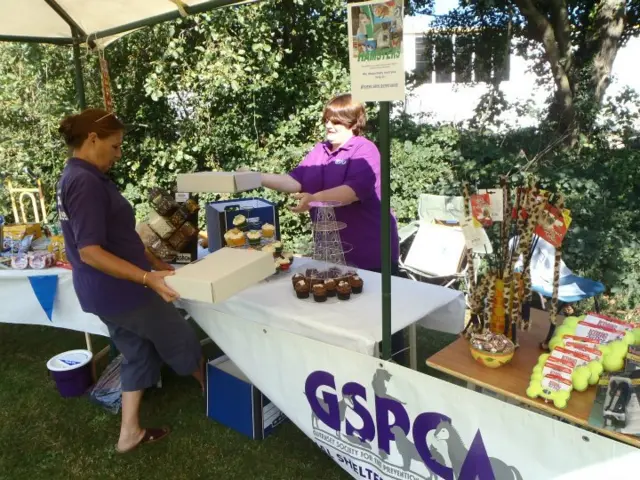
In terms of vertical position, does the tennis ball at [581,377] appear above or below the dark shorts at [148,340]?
above

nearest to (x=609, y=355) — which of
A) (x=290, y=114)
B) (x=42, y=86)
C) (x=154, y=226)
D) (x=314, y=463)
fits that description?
(x=314, y=463)

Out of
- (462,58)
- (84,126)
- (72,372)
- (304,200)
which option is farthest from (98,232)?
(462,58)

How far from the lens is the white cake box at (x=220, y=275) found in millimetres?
1739

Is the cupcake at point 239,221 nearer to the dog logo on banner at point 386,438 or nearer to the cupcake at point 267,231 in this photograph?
the cupcake at point 267,231

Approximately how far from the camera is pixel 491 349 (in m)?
1.69

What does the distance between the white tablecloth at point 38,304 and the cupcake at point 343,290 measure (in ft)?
4.78

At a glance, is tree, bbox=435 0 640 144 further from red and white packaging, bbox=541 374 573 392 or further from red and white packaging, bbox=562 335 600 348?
red and white packaging, bbox=541 374 573 392

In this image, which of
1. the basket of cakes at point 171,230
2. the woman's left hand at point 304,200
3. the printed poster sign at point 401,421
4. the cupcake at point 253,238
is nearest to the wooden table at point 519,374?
the printed poster sign at point 401,421

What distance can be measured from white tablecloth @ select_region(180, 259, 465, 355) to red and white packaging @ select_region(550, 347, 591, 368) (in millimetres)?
540

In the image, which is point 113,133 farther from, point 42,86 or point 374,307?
point 42,86

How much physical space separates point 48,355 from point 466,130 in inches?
214

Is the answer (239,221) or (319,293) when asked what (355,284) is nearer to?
(319,293)

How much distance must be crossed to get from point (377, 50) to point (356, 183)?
80cm

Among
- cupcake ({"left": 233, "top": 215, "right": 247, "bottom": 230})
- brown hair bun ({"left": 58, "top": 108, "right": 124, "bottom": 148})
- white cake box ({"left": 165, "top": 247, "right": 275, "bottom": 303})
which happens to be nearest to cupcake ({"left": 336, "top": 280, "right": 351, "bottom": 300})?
white cake box ({"left": 165, "top": 247, "right": 275, "bottom": 303})
